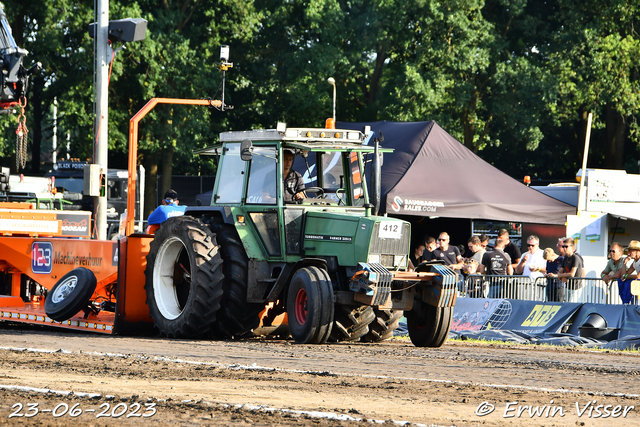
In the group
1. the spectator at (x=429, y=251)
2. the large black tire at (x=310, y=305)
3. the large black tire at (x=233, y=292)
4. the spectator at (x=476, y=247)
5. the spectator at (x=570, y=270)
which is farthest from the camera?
the spectator at (x=476, y=247)

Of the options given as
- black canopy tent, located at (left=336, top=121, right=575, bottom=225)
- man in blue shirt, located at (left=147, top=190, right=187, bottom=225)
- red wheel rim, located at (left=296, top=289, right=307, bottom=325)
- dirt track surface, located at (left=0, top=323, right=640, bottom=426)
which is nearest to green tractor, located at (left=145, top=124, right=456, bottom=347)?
red wheel rim, located at (left=296, top=289, right=307, bottom=325)

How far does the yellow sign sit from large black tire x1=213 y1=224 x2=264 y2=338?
485 centimetres

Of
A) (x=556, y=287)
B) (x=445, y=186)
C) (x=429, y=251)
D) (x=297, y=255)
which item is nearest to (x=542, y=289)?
(x=556, y=287)

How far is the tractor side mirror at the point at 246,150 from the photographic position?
9.78 meters

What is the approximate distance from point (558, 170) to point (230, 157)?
32273mm

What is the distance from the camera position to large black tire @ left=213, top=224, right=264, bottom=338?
32.7 feet

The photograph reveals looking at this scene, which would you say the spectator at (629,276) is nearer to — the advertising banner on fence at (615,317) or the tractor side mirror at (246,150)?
the advertising banner on fence at (615,317)

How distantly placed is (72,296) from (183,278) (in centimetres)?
140

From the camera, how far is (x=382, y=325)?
10.6 metres

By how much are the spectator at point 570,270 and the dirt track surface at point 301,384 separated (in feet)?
12.5

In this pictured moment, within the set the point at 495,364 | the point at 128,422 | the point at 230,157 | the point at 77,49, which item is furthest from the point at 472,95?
the point at 128,422

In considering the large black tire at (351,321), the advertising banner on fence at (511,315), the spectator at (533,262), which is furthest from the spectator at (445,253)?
the large black tire at (351,321)

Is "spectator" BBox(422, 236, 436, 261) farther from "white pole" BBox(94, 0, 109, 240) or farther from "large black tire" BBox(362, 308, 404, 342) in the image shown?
"white pole" BBox(94, 0, 109, 240)

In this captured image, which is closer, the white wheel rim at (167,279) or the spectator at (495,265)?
the white wheel rim at (167,279)
